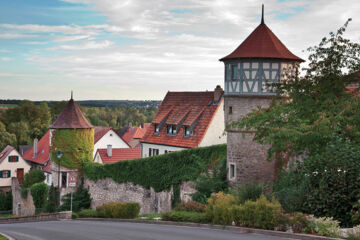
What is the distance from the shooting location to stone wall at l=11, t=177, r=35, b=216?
152ft

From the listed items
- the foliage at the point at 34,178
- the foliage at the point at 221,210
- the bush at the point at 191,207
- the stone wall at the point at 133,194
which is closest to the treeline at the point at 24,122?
the foliage at the point at 34,178

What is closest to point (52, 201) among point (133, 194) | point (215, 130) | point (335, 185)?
point (133, 194)

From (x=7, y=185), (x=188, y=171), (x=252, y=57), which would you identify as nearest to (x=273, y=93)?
(x=252, y=57)

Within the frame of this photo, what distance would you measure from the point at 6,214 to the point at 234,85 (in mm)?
37383

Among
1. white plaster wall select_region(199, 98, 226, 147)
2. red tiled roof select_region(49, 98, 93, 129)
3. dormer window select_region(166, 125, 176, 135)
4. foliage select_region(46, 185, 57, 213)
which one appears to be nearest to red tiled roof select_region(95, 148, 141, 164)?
dormer window select_region(166, 125, 176, 135)

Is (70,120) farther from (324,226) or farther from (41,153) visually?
(324,226)

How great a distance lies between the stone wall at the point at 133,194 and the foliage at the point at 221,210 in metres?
12.2

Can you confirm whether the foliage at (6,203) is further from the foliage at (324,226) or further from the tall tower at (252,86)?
the foliage at (324,226)

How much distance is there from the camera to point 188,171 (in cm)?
2956

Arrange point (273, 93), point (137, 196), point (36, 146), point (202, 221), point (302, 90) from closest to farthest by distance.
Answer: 1. point (202, 221)
2. point (302, 90)
3. point (273, 93)
4. point (137, 196)
5. point (36, 146)

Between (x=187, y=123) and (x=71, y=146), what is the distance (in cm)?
1023

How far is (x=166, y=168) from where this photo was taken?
31.4m

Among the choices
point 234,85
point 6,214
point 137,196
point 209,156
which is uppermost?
point 234,85

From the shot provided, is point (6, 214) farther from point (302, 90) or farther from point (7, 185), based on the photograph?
point (302, 90)
